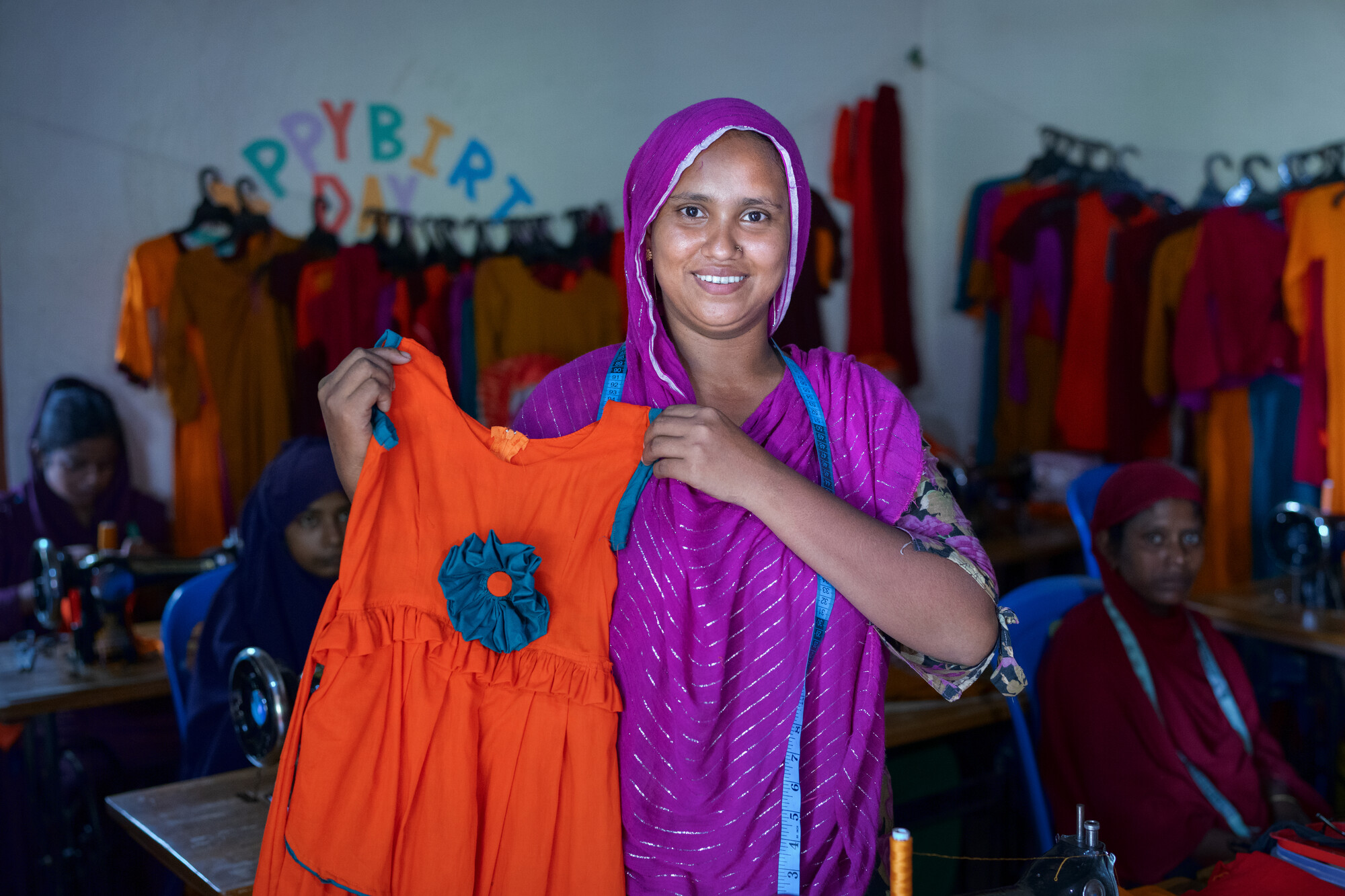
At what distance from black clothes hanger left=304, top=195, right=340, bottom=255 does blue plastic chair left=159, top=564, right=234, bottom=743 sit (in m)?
2.32

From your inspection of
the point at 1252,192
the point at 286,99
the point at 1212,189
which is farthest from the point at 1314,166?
the point at 286,99

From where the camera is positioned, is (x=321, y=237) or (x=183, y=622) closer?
(x=183, y=622)

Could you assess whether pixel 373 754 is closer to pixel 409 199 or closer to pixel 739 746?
pixel 739 746

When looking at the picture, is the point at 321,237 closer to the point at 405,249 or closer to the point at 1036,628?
the point at 405,249

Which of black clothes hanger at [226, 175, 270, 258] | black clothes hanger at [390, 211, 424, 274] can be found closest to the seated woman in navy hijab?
black clothes hanger at [226, 175, 270, 258]

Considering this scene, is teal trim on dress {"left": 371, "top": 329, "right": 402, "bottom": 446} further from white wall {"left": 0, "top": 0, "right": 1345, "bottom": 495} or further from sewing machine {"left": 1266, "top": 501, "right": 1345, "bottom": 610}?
white wall {"left": 0, "top": 0, "right": 1345, "bottom": 495}

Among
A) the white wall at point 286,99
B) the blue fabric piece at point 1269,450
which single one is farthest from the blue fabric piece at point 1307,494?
the white wall at point 286,99

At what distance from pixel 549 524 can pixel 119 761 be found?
11.0 ft

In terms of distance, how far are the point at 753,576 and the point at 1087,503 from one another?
2584mm

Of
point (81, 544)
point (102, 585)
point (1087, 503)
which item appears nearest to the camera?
point (102, 585)

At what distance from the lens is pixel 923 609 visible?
1.20m

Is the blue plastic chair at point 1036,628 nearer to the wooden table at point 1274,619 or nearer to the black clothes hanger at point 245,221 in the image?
the wooden table at point 1274,619

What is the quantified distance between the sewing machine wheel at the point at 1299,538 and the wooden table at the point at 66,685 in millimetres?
3721

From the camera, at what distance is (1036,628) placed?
2881 mm
